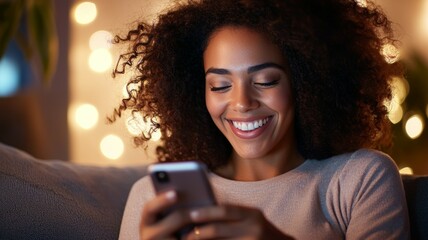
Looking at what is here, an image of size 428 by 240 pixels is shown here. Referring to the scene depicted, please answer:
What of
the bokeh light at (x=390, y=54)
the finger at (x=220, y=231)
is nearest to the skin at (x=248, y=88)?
the bokeh light at (x=390, y=54)

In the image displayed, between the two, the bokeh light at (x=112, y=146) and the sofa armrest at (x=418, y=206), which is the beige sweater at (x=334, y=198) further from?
the bokeh light at (x=112, y=146)

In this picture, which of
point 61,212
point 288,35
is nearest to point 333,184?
point 288,35

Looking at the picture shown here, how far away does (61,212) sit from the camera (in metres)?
1.97

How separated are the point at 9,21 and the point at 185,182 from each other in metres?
1.79

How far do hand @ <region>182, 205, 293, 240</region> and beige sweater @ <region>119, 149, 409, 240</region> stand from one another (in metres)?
0.36

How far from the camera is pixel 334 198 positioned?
182cm

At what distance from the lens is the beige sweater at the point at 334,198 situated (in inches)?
69.1

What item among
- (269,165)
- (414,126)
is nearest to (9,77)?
(414,126)

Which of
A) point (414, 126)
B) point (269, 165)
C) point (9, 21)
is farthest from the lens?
point (414, 126)

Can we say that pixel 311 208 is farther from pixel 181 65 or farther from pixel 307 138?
pixel 181 65

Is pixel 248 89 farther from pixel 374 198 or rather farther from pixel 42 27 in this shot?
pixel 42 27

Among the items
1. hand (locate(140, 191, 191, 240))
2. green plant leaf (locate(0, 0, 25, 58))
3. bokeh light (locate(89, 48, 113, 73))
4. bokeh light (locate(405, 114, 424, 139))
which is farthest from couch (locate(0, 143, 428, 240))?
bokeh light (locate(89, 48, 113, 73))

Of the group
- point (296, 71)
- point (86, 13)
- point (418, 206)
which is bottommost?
point (418, 206)

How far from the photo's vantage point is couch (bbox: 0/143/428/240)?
188cm
